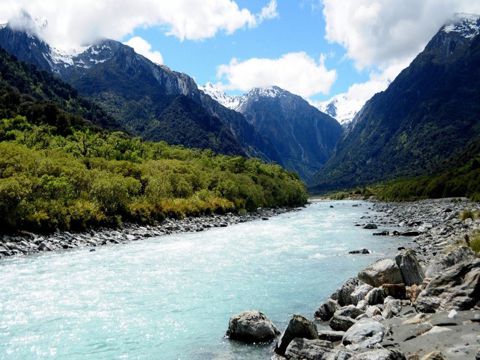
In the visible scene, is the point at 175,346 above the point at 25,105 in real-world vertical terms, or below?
below

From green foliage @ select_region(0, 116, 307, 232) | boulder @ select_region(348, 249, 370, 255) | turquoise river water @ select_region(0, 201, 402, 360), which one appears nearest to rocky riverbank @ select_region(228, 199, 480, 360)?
turquoise river water @ select_region(0, 201, 402, 360)

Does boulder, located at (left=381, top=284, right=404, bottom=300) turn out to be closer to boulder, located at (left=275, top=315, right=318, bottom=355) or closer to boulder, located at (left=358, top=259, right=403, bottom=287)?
boulder, located at (left=358, top=259, right=403, bottom=287)

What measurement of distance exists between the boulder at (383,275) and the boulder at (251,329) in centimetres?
679

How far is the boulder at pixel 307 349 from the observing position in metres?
13.4

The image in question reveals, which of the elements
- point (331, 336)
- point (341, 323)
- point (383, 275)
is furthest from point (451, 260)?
point (331, 336)

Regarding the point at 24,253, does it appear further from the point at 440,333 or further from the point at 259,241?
the point at 440,333

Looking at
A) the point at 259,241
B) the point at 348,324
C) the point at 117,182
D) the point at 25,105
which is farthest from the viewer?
the point at 25,105

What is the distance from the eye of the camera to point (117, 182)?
6806 centimetres

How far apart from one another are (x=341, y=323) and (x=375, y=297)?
312 cm

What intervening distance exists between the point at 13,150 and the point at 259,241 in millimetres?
36123

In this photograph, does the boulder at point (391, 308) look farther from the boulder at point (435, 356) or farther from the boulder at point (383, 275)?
the boulder at point (435, 356)

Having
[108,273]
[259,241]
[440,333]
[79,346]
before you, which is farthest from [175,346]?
[259,241]

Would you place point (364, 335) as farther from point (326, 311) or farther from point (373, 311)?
point (326, 311)

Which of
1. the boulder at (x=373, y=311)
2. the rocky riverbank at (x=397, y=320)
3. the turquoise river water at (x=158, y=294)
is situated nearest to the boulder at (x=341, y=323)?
the rocky riverbank at (x=397, y=320)
